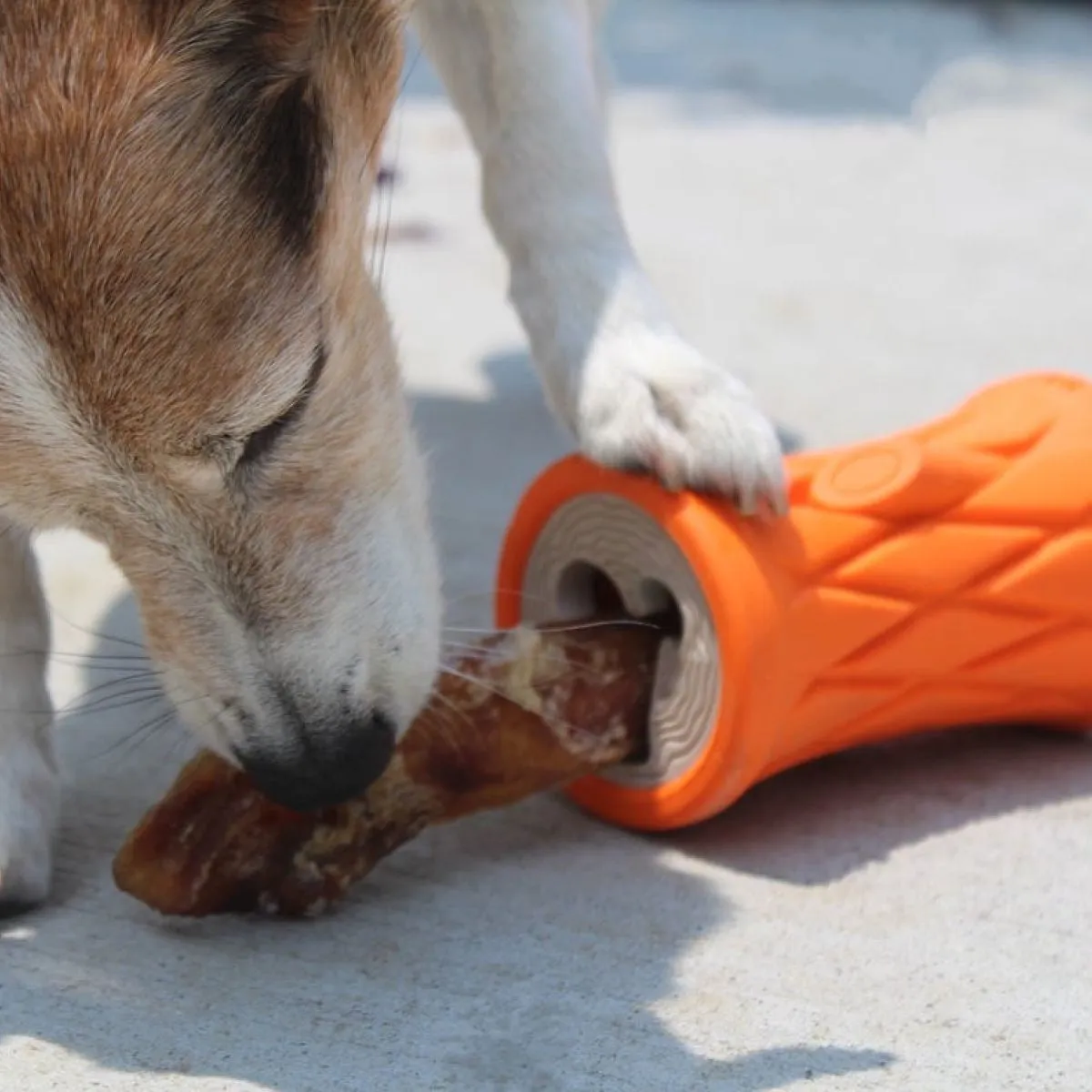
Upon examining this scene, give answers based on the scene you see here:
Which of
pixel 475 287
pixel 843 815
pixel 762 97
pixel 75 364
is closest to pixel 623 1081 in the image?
pixel 843 815

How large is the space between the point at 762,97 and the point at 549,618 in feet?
12.6

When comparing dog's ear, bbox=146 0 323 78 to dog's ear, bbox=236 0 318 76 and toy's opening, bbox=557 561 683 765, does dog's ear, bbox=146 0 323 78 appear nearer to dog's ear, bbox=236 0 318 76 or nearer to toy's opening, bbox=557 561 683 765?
dog's ear, bbox=236 0 318 76

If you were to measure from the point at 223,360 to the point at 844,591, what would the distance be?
59 cm

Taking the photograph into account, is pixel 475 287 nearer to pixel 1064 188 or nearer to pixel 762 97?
pixel 1064 188

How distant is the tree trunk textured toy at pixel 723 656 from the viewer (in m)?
1.48

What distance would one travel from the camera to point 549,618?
67.7 inches

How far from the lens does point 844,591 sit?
61.1 inches

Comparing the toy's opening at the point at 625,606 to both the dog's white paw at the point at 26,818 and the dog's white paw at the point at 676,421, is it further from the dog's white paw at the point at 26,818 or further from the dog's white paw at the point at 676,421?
the dog's white paw at the point at 26,818

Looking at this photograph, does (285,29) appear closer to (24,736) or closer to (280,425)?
(280,425)

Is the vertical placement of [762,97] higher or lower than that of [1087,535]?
higher

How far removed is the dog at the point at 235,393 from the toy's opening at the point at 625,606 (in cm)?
13

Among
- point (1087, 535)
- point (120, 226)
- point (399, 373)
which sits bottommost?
point (1087, 535)

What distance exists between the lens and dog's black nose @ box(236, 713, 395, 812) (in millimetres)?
1414

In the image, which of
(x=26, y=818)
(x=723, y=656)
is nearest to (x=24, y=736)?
(x=26, y=818)
